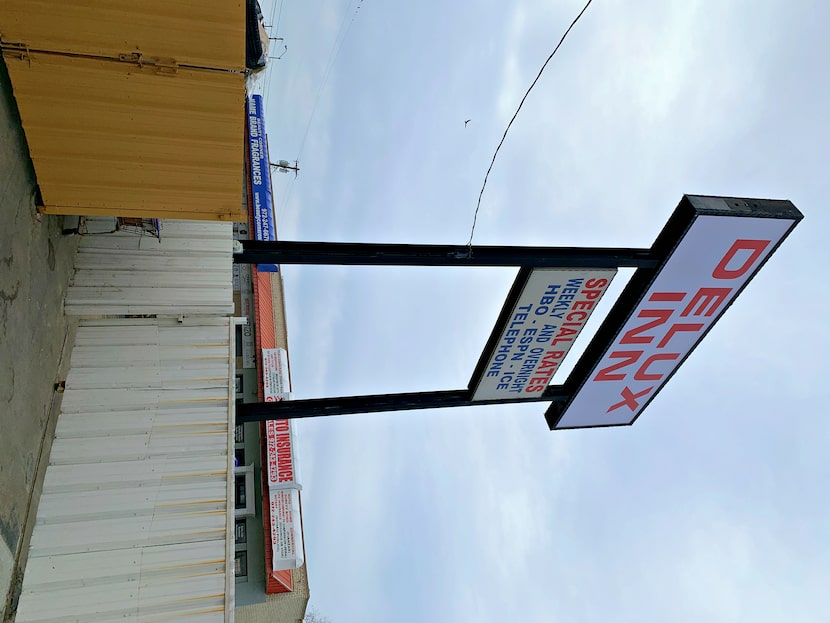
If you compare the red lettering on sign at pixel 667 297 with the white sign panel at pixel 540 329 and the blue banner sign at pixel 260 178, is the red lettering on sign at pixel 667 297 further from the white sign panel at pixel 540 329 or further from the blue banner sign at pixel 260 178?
the blue banner sign at pixel 260 178

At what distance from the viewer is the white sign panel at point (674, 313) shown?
746cm

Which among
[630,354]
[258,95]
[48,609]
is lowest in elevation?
[48,609]

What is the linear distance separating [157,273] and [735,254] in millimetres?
8495

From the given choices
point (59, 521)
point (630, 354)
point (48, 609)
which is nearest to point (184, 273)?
point (59, 521)

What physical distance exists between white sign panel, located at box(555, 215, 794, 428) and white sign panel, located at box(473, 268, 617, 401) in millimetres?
818

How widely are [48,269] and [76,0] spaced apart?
321cm

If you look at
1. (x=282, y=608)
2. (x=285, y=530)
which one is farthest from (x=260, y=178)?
(x=282, y=608)

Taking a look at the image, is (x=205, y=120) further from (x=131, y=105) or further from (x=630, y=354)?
(x=630, y=354)

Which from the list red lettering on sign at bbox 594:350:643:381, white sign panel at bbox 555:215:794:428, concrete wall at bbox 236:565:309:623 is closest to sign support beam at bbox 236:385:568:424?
red lettering on sign at bbox 594:350:643:381

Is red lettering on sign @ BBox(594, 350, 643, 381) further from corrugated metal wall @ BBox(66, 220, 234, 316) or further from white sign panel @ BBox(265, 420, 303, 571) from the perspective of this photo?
white sign panel @ BBox(265, 420, 303, 571)

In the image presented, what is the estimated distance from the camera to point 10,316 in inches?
221

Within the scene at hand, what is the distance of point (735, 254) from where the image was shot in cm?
769

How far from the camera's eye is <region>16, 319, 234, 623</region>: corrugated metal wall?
636cm

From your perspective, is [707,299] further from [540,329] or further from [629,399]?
[540,329]
